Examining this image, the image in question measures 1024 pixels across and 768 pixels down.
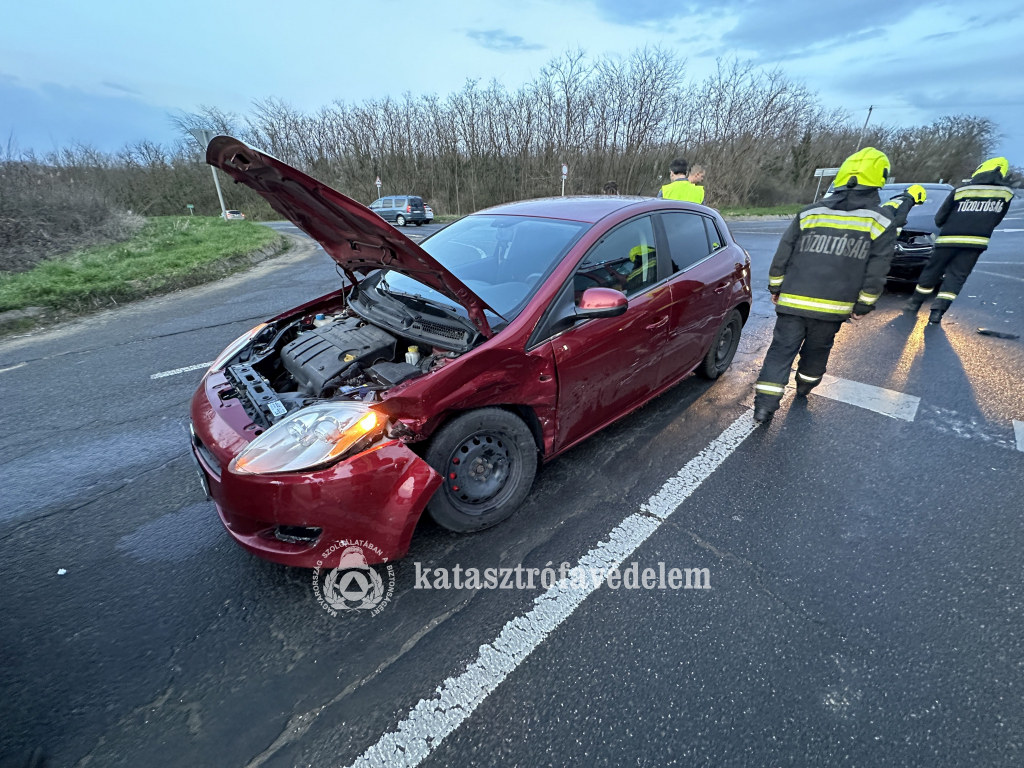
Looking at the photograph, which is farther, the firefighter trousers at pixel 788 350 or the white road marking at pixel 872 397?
the white road marking at pixel 872 397

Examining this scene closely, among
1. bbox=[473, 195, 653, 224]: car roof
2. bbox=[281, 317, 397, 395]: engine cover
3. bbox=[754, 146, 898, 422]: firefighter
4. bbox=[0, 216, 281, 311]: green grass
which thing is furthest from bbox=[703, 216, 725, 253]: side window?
bbox=[0, 216, 281, 311]: green grass

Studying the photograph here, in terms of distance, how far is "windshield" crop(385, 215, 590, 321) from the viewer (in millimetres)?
2451

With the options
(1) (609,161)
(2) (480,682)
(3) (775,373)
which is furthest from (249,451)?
(1) (609,161)

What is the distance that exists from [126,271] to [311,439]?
860cm

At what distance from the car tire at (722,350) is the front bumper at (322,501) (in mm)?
2824

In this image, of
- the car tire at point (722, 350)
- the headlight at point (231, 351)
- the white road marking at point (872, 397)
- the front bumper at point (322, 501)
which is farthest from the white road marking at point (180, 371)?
the white road marking at point (872, 397)

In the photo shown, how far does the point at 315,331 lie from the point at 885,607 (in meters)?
3.13

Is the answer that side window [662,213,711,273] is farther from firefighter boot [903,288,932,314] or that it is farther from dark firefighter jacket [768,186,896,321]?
firefighter boot [903,288,932,314]

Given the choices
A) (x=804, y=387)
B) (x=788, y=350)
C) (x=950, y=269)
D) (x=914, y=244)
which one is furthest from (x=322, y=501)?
(x=914, y=244)

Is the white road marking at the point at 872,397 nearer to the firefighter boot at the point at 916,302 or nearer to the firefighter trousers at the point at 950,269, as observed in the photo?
the firefighter trousers at the point at 950,269

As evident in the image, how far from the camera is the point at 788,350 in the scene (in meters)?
3.38

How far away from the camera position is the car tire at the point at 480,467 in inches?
82.1

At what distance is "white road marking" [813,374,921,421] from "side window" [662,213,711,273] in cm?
168

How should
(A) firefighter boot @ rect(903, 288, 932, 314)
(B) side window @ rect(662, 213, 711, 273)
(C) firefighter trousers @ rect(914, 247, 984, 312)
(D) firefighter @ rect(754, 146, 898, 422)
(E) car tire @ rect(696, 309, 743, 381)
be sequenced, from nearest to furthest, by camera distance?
(D) firefighter @ rect(754, 146, 898, 422)
(B) side window @ rect(662, 213, 711, 273)
(E) car tire @ rect(696, 309, 743, 381)
(C) firefighter trousers @ rect(914, 247, 984, 312)
(A) firefighter boot @ rect(903, 288, 932, 314)
